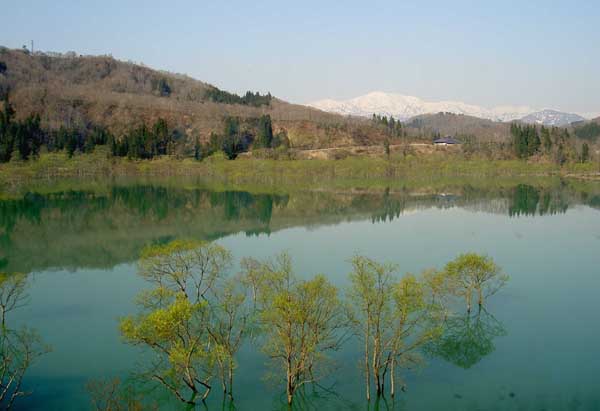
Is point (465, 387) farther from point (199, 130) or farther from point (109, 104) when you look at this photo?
point (109, 104)

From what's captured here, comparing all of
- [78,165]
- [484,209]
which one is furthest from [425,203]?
[78,165]

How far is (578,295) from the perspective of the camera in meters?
23.4

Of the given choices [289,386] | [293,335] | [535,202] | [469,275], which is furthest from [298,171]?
[289,386]

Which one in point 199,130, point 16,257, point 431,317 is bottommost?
point 16,257

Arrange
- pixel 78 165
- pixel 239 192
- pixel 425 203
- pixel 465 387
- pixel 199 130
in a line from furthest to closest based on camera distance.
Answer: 1. pixel 199 130
2. pixel 78 165
3. pixel 239 192
4. pixel 425 203
5. pixel 465 387

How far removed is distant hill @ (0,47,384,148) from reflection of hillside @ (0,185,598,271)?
43594 mm

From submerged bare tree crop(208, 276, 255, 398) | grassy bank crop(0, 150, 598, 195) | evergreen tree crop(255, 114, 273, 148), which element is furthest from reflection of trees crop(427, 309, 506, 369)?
evergreen tree crop(255, 114, 273, 148)

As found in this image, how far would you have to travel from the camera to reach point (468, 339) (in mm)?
18016

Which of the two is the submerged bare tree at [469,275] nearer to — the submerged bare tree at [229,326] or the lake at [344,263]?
the lake at [344,263]

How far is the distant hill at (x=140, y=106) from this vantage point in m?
103

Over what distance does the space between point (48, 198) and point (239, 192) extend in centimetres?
1856

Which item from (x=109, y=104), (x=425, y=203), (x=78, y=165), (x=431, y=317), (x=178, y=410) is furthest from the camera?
(x=109, y=104)

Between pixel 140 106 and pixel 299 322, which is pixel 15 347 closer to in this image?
pixel 299 322

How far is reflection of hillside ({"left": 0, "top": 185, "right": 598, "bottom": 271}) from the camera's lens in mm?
31453
